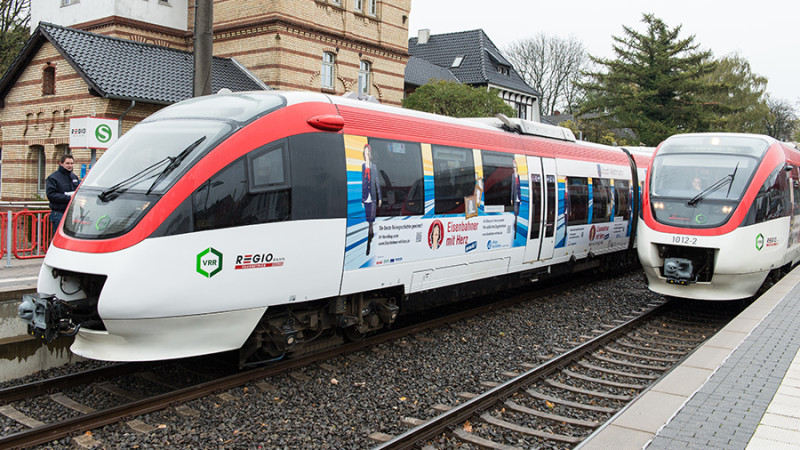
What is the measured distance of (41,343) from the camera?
738cm

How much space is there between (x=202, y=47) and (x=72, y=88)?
12.9 meters

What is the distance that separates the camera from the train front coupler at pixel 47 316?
582 cm

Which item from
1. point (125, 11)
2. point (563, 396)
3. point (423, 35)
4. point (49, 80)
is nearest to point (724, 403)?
point (563, 396)

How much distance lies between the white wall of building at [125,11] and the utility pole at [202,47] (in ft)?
54.3

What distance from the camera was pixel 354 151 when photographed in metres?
7.35

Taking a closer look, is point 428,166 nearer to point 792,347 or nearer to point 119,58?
point 792,347

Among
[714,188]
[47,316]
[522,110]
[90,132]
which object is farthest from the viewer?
[522,110]

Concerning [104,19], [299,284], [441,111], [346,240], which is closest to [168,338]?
[299,284]

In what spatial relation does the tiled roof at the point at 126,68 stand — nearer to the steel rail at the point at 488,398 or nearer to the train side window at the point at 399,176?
the train side window at the point at 399,176

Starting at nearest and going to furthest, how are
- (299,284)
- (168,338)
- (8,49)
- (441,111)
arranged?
(168,338)
(299,284)
(441,111)
(8,49)

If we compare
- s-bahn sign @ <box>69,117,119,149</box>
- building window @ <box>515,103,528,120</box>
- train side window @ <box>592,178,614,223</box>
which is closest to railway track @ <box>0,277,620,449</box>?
s-bahn sign @ <box>69,117,119,149</box>

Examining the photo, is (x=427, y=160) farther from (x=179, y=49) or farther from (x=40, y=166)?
(x=40, y=166)

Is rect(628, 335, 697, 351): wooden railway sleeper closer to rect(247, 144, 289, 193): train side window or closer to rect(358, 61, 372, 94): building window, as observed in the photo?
rect(247, 144, 289, 193): train side window

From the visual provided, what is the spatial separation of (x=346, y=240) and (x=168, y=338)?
7.10ft
